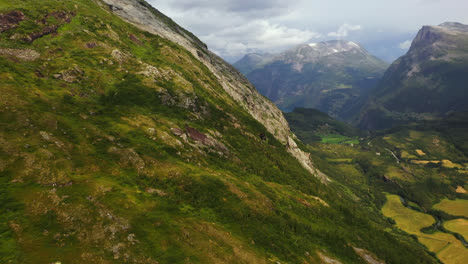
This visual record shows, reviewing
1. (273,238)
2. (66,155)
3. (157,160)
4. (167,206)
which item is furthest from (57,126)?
(273,238)

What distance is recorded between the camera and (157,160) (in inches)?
1989

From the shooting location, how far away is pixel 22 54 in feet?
218

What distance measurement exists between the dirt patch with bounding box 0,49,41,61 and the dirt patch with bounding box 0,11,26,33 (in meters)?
13.1

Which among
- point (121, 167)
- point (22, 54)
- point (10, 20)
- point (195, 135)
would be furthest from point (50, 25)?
point (121, 167)

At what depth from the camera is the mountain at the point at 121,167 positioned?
28328 millimetres

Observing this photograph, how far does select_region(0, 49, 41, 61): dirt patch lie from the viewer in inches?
Answer: 2510

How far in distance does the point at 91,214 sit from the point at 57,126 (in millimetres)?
23882

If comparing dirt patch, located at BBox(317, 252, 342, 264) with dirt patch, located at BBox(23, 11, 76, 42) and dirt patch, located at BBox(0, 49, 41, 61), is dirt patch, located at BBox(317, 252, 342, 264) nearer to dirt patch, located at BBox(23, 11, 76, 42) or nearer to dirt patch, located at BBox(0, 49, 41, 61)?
dirt patch, located at BBox(0, 49, 41, 61)

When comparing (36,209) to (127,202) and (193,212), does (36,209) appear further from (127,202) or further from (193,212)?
(193,212)

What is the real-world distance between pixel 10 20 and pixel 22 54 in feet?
77.8

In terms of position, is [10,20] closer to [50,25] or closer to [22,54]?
[50,25]

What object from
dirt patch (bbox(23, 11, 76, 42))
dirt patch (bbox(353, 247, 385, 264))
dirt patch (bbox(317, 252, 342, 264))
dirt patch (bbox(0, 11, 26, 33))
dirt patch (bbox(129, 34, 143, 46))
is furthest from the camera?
dirt patch (bbox(129, 34, 143, 46))

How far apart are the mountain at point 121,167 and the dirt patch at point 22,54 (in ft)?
1.45

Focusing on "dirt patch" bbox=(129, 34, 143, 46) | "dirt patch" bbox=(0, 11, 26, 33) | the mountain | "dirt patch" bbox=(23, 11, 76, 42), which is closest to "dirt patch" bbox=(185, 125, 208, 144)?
the mountain
